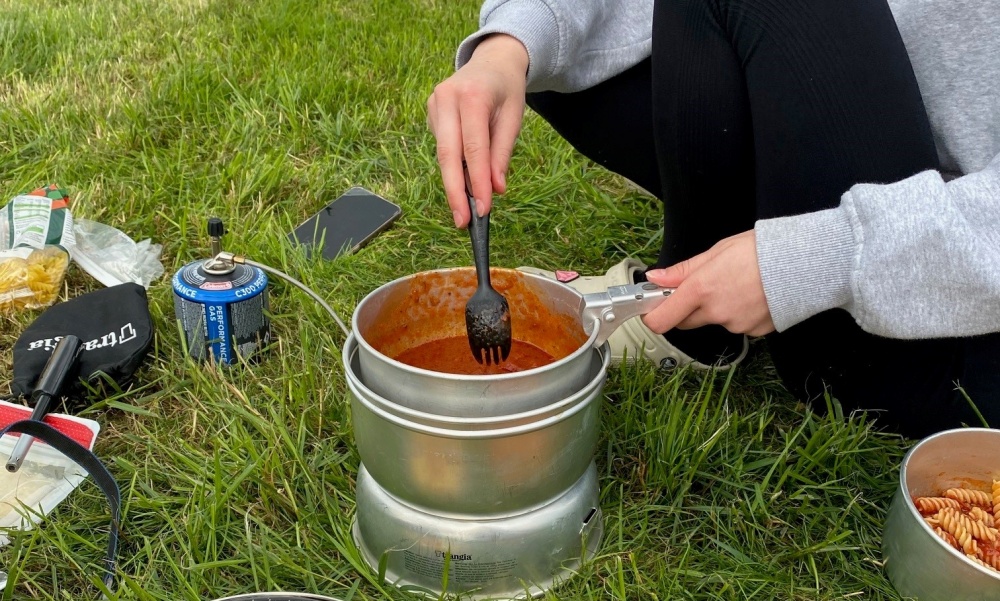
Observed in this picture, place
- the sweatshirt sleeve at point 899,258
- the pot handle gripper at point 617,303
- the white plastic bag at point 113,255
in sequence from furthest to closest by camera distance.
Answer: the white plastic bag at point 113,255 → the pot handle gripper at point 617,303 → the sweatshirt sleeve at point 899,258

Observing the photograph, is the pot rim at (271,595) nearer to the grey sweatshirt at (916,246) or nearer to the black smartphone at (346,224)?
the grey sweatshirt at (916,246)

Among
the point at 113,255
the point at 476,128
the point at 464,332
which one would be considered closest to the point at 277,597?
the point at 464,332

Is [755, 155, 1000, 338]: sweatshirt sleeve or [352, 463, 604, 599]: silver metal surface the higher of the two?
[755, 155, 1000, 338]: sweatshirt sleeve

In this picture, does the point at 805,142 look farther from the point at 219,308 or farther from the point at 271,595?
the point at 219,308

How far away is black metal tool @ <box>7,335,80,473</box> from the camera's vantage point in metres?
1.33

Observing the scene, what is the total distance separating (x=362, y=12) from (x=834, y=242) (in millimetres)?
2852

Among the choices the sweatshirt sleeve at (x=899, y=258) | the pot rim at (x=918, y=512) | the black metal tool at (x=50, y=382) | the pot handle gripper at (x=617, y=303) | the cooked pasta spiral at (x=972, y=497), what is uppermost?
the sweatshirt sleeve at (x=899, y=258)

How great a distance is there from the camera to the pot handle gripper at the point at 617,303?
1072 millimetres

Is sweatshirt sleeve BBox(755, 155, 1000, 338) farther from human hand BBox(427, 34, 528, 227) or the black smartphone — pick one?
the black smartphone

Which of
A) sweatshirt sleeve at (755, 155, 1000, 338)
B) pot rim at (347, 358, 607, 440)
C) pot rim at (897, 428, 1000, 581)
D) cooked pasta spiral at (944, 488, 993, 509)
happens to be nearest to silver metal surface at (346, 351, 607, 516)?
pot rim at (347, 358, 607, 440)

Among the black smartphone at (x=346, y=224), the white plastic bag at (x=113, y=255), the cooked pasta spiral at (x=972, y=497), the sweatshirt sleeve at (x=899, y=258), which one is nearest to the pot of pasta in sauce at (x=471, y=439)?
the sweatshirt sleeve at (x=899, y=258)

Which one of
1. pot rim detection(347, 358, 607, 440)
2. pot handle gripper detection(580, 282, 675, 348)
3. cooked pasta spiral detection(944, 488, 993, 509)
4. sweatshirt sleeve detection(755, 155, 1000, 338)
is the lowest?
cooked pasta spiral detection(944, 488, 993, 509)

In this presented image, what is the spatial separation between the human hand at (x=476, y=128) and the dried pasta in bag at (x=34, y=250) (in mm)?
1066

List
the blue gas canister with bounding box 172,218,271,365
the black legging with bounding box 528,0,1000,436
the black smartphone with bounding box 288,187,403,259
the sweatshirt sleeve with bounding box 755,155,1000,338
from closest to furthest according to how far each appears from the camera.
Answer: the sweatshirt sleeve with bounding box 755,155,1000,338, the black legging with bounding box 528,0,1000,436, the blue gas canister with bounding box 172,218,271,365, the black smartphone with bounding box 288,187,403,259
